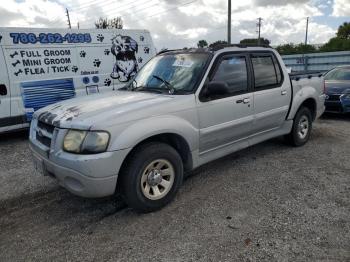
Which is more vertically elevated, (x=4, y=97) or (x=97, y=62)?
(x=97, y=62)

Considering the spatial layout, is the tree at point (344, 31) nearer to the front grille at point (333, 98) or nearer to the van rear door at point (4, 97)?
the front grille at point (333, 98)

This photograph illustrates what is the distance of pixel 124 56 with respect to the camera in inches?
332

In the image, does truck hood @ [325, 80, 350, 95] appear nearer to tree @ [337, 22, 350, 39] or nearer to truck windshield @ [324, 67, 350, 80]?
truck windshield @ [324, 67, 350, 80]

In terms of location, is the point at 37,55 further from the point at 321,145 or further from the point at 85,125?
the point at 321,145

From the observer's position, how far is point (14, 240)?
3.20m

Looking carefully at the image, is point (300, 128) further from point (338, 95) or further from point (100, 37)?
point (100, 37)

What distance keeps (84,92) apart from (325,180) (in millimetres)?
5713

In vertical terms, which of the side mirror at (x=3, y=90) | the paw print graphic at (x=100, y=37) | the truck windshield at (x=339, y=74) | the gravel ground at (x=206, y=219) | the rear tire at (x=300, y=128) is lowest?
the gravel ground at (x=206, y=219)

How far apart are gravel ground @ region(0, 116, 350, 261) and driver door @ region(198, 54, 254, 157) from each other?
551 mm

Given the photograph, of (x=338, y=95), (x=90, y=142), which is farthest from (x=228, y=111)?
(x=338, y=95)

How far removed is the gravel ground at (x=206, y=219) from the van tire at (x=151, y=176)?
0.56ft

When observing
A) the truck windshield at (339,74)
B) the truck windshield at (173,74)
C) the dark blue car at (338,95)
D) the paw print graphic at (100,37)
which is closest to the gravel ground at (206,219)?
the truck windshield at (173,74)

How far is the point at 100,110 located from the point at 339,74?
27.5 feet

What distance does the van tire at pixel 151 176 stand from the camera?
132 inches
